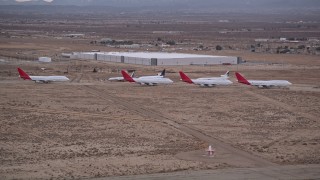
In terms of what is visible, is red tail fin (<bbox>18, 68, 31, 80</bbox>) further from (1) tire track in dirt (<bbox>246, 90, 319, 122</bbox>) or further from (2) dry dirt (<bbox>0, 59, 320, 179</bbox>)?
(1) tire track in dirt (<bbox>246, 90, 319, 122</bbox>)

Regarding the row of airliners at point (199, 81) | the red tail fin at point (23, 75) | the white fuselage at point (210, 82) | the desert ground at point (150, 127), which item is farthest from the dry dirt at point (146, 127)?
the red tail fin at point (23, 75)

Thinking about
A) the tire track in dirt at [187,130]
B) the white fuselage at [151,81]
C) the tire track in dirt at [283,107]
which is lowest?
the tire track in dirt at [187,130]

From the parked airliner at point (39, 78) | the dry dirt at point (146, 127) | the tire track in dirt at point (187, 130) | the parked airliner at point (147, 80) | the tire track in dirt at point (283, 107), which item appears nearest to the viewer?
the dry dirt at point (146, 127)

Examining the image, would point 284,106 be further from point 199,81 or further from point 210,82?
point 199,81

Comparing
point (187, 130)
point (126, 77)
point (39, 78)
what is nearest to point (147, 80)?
point (126, 77)

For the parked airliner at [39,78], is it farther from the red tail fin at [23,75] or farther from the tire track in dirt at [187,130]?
the tire track in dirt at [187,130]

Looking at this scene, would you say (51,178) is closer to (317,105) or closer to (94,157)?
(94,157)

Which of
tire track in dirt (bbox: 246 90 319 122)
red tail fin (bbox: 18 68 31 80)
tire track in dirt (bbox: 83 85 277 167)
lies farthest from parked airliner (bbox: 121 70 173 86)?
red tail fin (bbox: 18 68 31 80)

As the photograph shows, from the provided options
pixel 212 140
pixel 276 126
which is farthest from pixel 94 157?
pixel 276 126
